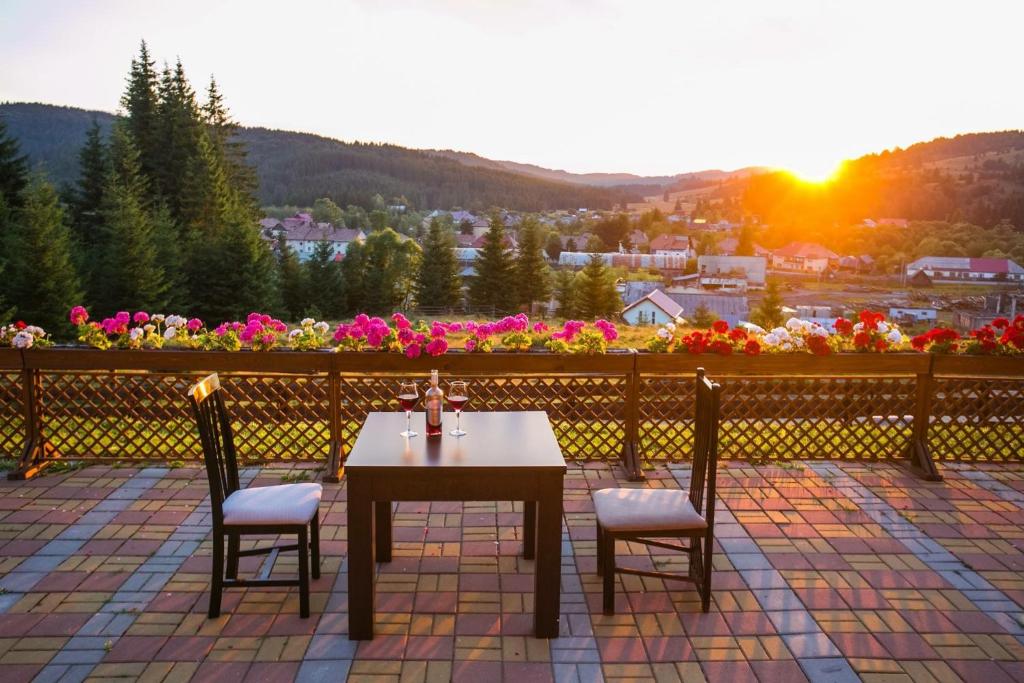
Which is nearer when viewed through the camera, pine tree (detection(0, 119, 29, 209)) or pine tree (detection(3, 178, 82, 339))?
pine tree (detection(3, 178, 82, 339))

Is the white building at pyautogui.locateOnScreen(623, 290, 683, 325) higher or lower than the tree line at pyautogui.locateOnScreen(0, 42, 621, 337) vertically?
lower

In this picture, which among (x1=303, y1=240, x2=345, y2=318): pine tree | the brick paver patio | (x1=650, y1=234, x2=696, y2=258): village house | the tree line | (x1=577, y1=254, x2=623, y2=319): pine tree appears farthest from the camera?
(x1=303, y1=240, x2=345, y2=318): pine tree

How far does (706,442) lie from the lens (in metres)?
3.05

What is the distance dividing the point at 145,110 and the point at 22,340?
34.7m

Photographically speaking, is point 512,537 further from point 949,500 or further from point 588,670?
point 949,500

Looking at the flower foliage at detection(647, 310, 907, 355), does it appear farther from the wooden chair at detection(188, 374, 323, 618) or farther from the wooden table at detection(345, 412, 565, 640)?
the wooden chair at detection(188, 374, 323, 618)

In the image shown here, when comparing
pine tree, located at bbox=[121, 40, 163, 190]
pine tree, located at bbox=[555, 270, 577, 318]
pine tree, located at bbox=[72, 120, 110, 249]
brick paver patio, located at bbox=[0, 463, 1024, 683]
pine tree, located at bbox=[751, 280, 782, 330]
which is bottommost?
pine tree, located at bbox=[555, 270, 577, 318]

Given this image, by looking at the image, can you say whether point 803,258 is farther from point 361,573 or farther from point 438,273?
point 438,273

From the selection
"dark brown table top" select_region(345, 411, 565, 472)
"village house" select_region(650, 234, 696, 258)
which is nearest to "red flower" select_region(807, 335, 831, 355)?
"dark brown table top" select_region(345, 411, 565, 472)

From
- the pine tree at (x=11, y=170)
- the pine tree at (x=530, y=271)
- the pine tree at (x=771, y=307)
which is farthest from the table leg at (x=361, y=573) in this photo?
the pine tree at (x=530, y=271)

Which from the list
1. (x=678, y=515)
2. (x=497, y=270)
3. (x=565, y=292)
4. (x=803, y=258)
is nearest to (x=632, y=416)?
(x=678, y=515)

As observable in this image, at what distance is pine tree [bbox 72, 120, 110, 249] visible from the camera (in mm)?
29094

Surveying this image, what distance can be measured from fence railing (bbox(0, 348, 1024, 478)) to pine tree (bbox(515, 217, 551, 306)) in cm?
3136

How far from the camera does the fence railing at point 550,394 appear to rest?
15.3 feet
